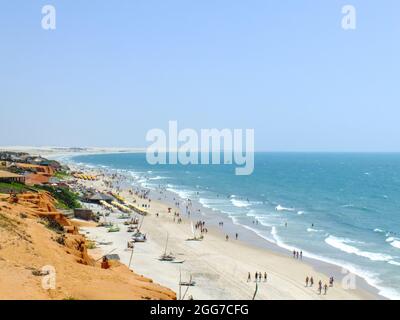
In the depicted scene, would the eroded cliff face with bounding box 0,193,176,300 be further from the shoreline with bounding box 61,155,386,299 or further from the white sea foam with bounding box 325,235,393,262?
the white sea foam with bounding box 325,235,393,262

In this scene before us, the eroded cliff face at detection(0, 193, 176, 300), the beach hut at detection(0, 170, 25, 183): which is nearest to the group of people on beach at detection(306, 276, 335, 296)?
the eroded cliff face at detection(0, 193, 176, 300)

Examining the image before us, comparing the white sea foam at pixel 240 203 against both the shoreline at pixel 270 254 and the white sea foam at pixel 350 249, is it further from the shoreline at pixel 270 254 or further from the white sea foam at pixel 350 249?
the white sea foam at pixel 350 249

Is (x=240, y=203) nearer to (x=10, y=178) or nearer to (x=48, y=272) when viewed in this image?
(x=10, y=178)

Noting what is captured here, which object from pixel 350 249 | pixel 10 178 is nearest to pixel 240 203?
pixel 350 249
